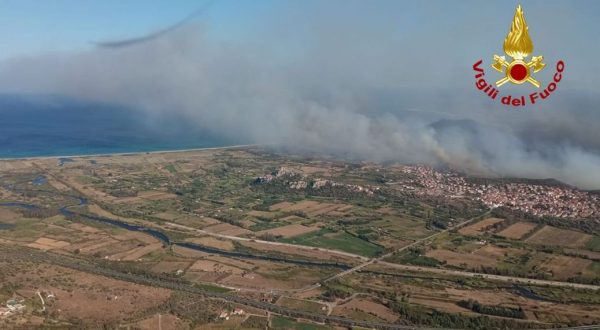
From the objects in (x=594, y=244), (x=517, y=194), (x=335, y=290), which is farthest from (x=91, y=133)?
(x=594, y=244)

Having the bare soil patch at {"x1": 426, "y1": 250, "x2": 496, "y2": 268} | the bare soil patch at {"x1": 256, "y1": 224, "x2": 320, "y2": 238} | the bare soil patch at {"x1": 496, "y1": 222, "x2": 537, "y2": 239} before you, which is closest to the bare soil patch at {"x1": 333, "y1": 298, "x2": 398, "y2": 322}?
the bare soil patch at {"x1": 426, "y1": 250, "x2": 496, "y2": 268}

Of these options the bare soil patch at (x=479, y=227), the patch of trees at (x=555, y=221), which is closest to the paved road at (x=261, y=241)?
the bare soil patch at (x=479, y=227)

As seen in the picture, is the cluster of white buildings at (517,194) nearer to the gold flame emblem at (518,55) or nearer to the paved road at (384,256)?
the paved road at (384,256)

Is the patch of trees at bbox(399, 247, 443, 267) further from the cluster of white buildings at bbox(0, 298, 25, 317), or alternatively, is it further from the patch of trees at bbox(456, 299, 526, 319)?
the cluster of white buildings at bbox(0, 298, 25, 317)

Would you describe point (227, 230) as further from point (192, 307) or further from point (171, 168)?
point (171, 168)

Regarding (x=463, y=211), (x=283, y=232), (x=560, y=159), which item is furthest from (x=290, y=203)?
(x=560, y=159)

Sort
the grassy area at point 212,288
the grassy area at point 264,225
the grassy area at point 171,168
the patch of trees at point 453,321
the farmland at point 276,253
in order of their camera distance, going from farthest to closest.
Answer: the grassy area at point 171,168 → the grassy area at point 264,225 → the grassy area at point 212,288 → the farmland at point 276,253 → the patch of trees at point 453,321
